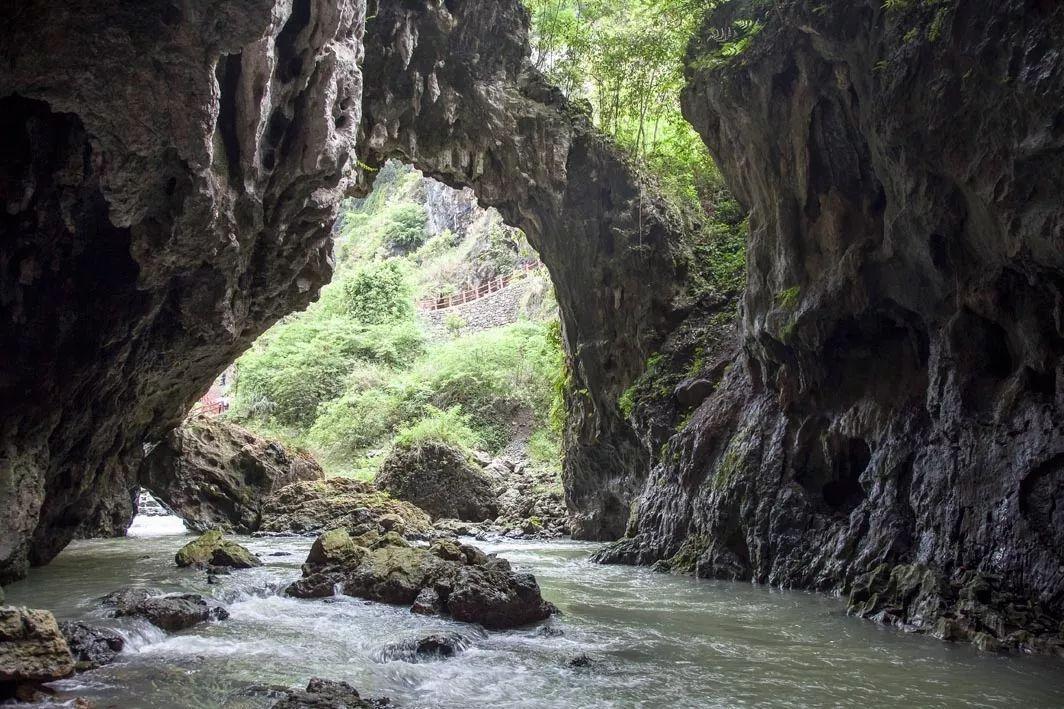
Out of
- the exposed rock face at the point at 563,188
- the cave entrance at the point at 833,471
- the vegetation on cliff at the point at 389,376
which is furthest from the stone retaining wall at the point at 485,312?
the cave entrance at the point at 833,471

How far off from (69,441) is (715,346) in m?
10.5

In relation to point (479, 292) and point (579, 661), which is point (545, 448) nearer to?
point (479, 292)

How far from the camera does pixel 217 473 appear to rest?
17547 mm

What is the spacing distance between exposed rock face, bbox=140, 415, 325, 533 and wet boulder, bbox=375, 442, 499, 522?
Answer: 236cm

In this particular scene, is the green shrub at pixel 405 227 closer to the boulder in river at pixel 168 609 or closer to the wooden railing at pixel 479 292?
the wooden railing at pixel 479 292

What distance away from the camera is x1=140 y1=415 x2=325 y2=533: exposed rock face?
1664 centimetres

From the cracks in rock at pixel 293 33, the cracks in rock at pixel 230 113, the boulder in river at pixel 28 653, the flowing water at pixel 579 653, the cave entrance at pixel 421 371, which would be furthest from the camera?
the cave entrance at pixel 421 371

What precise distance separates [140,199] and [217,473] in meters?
11.8

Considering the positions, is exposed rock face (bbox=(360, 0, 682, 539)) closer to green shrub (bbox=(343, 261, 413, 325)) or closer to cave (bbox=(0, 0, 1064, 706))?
cave (bbox=(0, 0, 1064, 706))

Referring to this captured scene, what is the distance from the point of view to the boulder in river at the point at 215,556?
35.5 feet

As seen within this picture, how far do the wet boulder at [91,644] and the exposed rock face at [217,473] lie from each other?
1126 cm

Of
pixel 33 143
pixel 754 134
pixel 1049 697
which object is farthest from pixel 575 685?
pixel 754 134

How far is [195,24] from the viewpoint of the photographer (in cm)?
561

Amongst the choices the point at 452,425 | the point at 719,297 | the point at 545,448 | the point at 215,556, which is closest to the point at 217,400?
the point at 452,425
